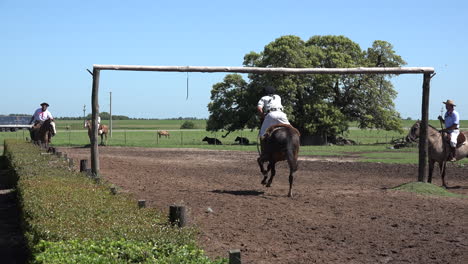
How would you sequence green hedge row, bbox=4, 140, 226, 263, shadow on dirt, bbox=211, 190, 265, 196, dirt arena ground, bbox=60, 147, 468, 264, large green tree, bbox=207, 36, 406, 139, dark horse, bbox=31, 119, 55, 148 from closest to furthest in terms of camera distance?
green hedge row, bbox=4, 140, 226, 263
dirt arena ground, bbox=60, 147, 468, 264
shadow on dirt, bbox=211, 190, 265, 196
dark horse, bbox=31, 119, 55, 148
large green tree, bbox=207, 36, 406, 139

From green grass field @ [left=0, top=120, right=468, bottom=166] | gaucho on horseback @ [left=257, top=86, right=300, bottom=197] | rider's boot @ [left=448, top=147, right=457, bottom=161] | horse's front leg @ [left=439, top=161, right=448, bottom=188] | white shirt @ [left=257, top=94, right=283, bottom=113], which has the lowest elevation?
green grass field @ [left=0, top=120, right=468, bottom=166]

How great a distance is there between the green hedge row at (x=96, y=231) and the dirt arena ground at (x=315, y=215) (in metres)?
0.95

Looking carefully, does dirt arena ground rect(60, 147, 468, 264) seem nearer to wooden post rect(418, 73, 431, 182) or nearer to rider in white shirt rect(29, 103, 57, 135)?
wooden post rect(418, 73, 431, 182)

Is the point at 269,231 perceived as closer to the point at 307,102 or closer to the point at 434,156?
the point at 434,156

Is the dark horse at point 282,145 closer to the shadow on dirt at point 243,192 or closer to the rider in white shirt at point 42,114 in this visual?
the shadow on dirt at point 243,192

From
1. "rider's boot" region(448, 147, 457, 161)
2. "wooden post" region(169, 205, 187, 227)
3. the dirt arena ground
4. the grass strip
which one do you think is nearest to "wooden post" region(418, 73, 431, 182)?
the grass strip

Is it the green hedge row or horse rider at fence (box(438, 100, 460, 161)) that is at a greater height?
horse rider at fence (box(438, 100, 460, 161))

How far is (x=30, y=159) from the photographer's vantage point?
15.6m

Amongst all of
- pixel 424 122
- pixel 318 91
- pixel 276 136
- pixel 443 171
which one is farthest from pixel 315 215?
pixel 318 91

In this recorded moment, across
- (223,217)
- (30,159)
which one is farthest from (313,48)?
(223,217)

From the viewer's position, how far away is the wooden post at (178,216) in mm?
7598

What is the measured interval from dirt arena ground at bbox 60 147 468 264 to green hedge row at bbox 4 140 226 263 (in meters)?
0.95

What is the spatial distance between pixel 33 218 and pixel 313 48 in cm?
3973

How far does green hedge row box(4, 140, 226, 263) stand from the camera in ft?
19.4
